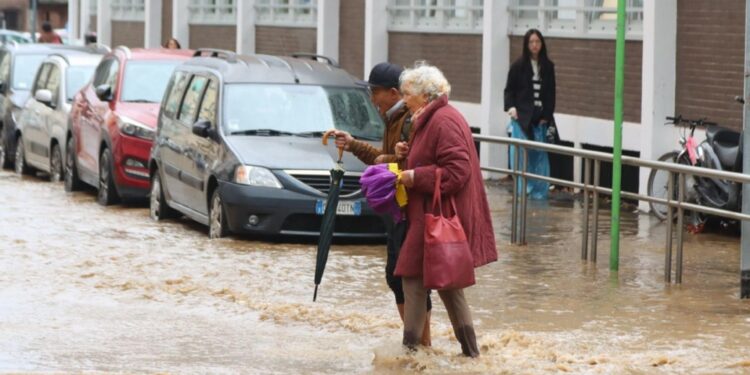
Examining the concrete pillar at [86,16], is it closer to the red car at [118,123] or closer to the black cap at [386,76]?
the red car at [118,123]

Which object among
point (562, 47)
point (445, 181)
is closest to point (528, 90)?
point (562, 47)

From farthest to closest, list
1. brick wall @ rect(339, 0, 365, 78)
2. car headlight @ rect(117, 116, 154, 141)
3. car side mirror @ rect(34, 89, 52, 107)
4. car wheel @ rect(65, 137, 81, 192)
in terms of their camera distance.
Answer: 1. brick wall @ rect(339, 0, 365, 78)
2. car side mirror @ rect(34, 89, 52, 107)
3. car wheel @ rect(65, 137, 81, 192)
4. car headlight @ rect(117, 116, 154, 141)

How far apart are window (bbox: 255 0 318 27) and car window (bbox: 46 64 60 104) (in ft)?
27.4

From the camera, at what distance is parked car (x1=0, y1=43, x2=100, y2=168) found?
82.8ft

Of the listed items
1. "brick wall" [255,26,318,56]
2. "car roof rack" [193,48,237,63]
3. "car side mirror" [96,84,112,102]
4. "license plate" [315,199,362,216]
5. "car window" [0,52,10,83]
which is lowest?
"license plate" [315,199,362,216]

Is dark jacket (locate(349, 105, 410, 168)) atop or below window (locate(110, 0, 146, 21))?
below

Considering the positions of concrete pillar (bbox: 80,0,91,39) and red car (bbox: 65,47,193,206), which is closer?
red car (bbox: 65,47,193,206)

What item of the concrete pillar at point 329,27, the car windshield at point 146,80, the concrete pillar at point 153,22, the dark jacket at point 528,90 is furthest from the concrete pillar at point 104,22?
the dark jacket at point 528,90

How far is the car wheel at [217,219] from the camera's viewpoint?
15.6m

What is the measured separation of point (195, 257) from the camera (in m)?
14.5

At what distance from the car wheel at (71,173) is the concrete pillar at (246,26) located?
12.5 m

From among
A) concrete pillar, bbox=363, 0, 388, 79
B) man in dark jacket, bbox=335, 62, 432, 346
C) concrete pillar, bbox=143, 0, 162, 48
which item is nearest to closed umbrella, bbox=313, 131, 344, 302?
man in dark jacket, bbox=335, 62, 432, 346

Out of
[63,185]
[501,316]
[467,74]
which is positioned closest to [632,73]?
[467,74]

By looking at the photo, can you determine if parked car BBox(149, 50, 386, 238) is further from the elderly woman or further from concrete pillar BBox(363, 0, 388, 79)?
concrete pillar BBox(363, 0, 388, 79)
